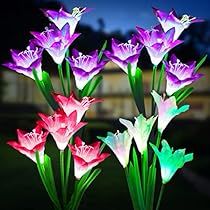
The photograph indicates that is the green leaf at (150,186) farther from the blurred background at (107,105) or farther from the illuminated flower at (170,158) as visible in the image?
the blurred background at (107,105)

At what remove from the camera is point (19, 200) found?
1965 mm

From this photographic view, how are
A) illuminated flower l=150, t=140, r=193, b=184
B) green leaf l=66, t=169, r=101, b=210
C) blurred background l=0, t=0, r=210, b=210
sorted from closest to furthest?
illuminated flower l=150, t=140, r=193, b=184
green leaf l=66, t=169, r=101, b=210
blurred background l=0, t=0, r=210, b=210

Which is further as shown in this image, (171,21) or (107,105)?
(107,105)

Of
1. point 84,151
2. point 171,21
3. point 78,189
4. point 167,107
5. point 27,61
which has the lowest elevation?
point 78,189

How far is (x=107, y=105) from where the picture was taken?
179 centimetres

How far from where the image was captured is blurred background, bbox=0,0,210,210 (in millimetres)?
1716

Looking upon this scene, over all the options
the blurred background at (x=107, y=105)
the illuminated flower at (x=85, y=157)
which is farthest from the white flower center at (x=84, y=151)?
the blurred background at (x=107, y=105)

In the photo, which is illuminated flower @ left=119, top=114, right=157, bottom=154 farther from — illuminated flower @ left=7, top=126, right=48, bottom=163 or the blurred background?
the blurred background

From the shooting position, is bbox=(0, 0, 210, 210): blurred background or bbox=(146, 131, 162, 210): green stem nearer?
bbox=(146, 131, 162, 210): green stem

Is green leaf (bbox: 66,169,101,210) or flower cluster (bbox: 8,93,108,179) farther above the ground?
flower cluster (bbox: 8,93,108,179)

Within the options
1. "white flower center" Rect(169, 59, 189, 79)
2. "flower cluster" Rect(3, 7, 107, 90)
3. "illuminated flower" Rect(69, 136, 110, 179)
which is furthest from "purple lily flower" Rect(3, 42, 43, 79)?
"white flower center" Rect(169, 59, 189, 79)

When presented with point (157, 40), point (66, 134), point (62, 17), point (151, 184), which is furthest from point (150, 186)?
point (62, 17)

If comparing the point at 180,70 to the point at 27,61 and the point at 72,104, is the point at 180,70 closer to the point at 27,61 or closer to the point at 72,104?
the point at 72,104

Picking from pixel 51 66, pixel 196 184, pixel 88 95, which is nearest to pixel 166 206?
pixel 196 184
